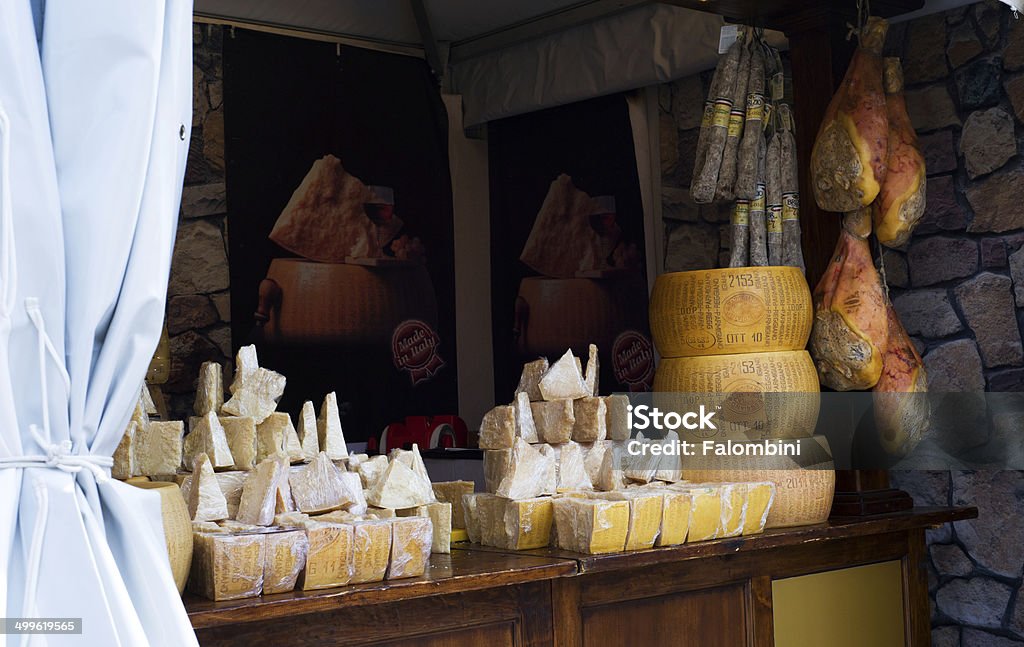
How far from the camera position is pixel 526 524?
2.53m

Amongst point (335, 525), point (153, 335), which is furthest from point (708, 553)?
point (153, 335)

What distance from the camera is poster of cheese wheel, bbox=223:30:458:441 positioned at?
5.12 m

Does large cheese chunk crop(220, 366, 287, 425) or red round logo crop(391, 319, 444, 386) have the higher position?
red round logo crop(391, 319, 444, 386)

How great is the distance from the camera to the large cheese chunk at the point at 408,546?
2141 millimetres

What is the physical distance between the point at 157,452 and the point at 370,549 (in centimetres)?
51

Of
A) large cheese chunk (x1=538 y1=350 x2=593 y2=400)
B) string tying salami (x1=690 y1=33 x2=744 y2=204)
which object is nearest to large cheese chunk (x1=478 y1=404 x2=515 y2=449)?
large cheese chunk (x1=538 y1=350 x2=593 y2=400)

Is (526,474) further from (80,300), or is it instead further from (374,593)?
(80,300)

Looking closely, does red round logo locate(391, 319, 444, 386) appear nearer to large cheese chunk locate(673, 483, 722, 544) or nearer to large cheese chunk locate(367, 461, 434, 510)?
large cheese chunk locate(673, 483, 722, 544)

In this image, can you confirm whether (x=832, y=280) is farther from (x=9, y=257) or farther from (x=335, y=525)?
(x=9, y=257)

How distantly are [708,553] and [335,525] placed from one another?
0.97 m

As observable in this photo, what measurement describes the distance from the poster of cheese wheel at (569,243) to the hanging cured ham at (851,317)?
1.81 m

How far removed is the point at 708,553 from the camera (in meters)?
2.62

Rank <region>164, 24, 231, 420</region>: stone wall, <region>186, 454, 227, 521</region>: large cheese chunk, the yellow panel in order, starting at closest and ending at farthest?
<region>186, 454, 227, 521</region>: large cheese chunk, the yellow panel, <region>164, 24, 231, 420</region>: stone wall

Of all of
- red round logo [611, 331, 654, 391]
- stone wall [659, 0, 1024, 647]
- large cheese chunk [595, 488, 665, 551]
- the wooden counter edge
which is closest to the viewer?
the wooden counter edge
